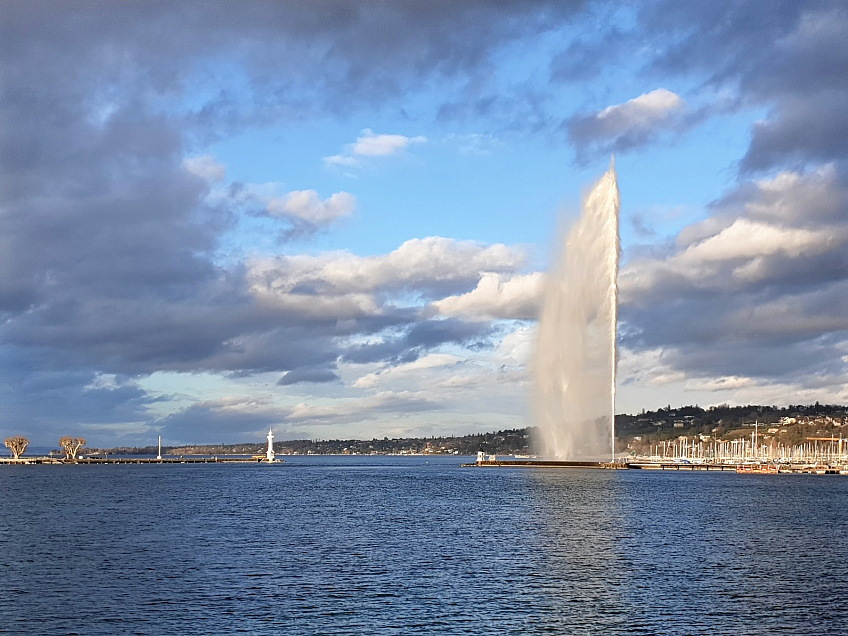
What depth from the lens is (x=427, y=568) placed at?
4819 centimetres

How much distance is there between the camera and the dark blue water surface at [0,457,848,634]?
35.8 meters

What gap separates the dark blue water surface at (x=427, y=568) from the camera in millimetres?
35781

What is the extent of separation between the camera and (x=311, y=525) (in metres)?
70.8

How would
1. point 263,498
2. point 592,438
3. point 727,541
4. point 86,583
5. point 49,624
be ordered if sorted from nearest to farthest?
point 49,624
point 86,583
point 727,541
point 263,498
point 592,438

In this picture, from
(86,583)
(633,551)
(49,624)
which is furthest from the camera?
(633,551)

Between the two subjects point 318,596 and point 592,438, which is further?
point 592,438

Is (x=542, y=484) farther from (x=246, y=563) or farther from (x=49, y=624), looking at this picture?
(x=49, y=624)

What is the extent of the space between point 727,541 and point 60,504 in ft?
227

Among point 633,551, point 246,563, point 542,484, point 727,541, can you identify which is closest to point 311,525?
point 246,563

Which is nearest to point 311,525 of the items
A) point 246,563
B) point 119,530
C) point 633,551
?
point 119,530

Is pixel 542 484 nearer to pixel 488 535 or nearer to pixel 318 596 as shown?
pixel 488 535

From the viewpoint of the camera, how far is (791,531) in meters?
68.4

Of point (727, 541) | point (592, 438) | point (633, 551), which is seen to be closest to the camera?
point (633, 551)

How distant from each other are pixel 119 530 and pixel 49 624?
110 feet
